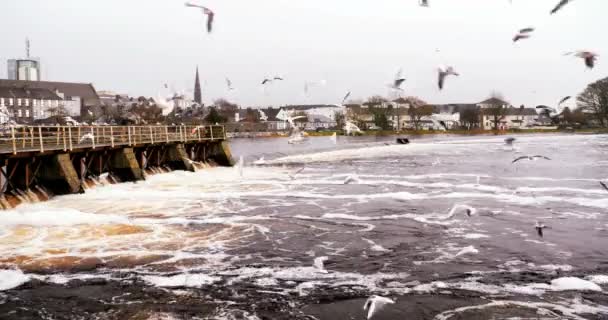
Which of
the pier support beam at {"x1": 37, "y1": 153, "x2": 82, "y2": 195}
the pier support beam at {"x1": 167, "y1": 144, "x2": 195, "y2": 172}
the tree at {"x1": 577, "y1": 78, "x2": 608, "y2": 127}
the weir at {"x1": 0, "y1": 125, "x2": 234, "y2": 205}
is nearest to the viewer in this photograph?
the weir at {"x1": 0, "y1": 125, "x2": 234, "y2": 205}

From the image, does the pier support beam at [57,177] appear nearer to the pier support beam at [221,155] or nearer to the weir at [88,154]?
the weir at [88,154]

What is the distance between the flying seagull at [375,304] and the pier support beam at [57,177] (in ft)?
64.6

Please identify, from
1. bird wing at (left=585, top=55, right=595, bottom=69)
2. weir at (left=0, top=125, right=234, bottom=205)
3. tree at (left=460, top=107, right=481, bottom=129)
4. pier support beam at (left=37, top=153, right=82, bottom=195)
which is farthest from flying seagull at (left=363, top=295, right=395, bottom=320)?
tree at (left=460, top=107, right=481, bottom=129)

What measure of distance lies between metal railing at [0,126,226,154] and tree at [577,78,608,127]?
118928mm

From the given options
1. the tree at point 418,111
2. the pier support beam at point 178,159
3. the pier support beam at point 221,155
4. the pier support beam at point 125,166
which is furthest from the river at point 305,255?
the tree at point 418,111

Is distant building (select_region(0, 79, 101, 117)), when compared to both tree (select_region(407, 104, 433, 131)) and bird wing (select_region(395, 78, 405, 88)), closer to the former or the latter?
tree (select_region(407, 104, 433, 131))

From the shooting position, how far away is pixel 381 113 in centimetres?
15988

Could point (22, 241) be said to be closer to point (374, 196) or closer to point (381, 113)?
point (374, 196)

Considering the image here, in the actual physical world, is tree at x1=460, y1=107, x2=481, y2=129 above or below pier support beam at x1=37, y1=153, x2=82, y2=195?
above

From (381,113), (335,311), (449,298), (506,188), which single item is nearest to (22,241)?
(335,311)

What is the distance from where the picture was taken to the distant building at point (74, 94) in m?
161

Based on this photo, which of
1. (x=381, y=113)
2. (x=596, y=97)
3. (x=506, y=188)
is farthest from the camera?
(x=381, y=113)

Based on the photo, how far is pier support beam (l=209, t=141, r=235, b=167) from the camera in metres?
48.2

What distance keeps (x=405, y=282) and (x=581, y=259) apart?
5142mm
